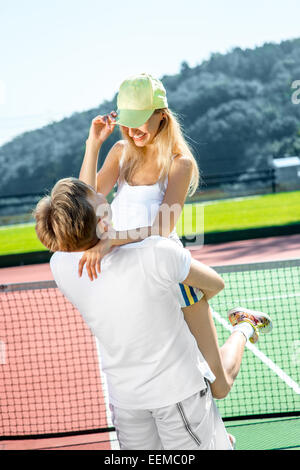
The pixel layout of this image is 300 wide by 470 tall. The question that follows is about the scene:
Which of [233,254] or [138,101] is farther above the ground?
[138,101]

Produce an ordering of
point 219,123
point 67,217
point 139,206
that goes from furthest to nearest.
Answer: point 219,123 < point 139,206 < point 67,217

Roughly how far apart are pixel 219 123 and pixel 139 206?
32.3m

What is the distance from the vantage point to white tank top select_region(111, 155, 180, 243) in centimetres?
254

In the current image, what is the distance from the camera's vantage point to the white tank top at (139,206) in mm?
2539

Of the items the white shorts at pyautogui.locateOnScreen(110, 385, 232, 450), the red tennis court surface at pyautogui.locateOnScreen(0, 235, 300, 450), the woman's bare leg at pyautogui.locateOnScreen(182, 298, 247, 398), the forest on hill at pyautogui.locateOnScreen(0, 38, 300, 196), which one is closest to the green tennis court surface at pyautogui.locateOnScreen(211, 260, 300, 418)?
the woman's bare leg at pyautogui.locateOnScreen(182, 298, 247, 398)

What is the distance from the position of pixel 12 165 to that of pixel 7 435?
3107 centimetres

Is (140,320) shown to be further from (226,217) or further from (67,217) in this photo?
(226,217)

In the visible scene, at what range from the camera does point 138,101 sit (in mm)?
2445

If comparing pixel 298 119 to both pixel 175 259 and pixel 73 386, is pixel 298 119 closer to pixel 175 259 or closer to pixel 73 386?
pixel 73 386

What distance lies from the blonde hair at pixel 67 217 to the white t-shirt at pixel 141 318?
95 millimetres

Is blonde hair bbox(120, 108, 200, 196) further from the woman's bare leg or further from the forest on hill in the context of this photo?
the forest on hill

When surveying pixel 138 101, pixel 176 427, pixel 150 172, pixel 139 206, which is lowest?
pixel 176 427

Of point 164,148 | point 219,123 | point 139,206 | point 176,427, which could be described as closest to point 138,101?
point 164,148

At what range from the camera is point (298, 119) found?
3328cm
